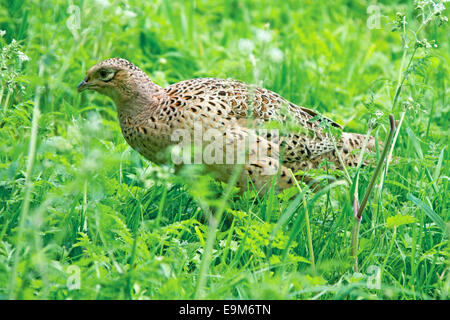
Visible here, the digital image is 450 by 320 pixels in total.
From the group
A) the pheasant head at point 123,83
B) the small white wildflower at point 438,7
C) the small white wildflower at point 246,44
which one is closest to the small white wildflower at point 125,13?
the small white wildflower at point 246,44

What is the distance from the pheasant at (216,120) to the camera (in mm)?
4512

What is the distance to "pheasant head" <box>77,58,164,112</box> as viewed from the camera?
15.8ft

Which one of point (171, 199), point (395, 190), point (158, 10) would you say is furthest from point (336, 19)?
point (171, 199)

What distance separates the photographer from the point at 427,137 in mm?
5391

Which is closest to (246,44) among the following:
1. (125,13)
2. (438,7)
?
(438,7)

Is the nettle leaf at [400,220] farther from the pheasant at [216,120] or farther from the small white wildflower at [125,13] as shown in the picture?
the small white wildflower at [125,13]

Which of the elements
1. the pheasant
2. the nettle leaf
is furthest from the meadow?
the pheasant

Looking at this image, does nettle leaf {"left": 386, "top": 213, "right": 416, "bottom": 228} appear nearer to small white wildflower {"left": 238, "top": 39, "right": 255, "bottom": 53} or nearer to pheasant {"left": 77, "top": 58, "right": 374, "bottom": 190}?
pheasant {"left": 77, "top": 58, "right": 374, "bottom": 190}

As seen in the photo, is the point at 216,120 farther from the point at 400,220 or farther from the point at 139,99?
the point at 400,220

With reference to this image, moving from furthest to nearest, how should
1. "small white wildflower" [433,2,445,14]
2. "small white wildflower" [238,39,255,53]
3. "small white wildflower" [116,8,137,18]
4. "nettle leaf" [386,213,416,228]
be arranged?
1. "small white wildflower" [116,8,137,18]
2. "small white wildflower" [238,39,255,53]
3. "nettle leaf" [386,213,416,228]
4. "small white wildflower" [433,2,445,14]

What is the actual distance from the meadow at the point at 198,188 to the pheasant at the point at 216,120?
221 millimetres
